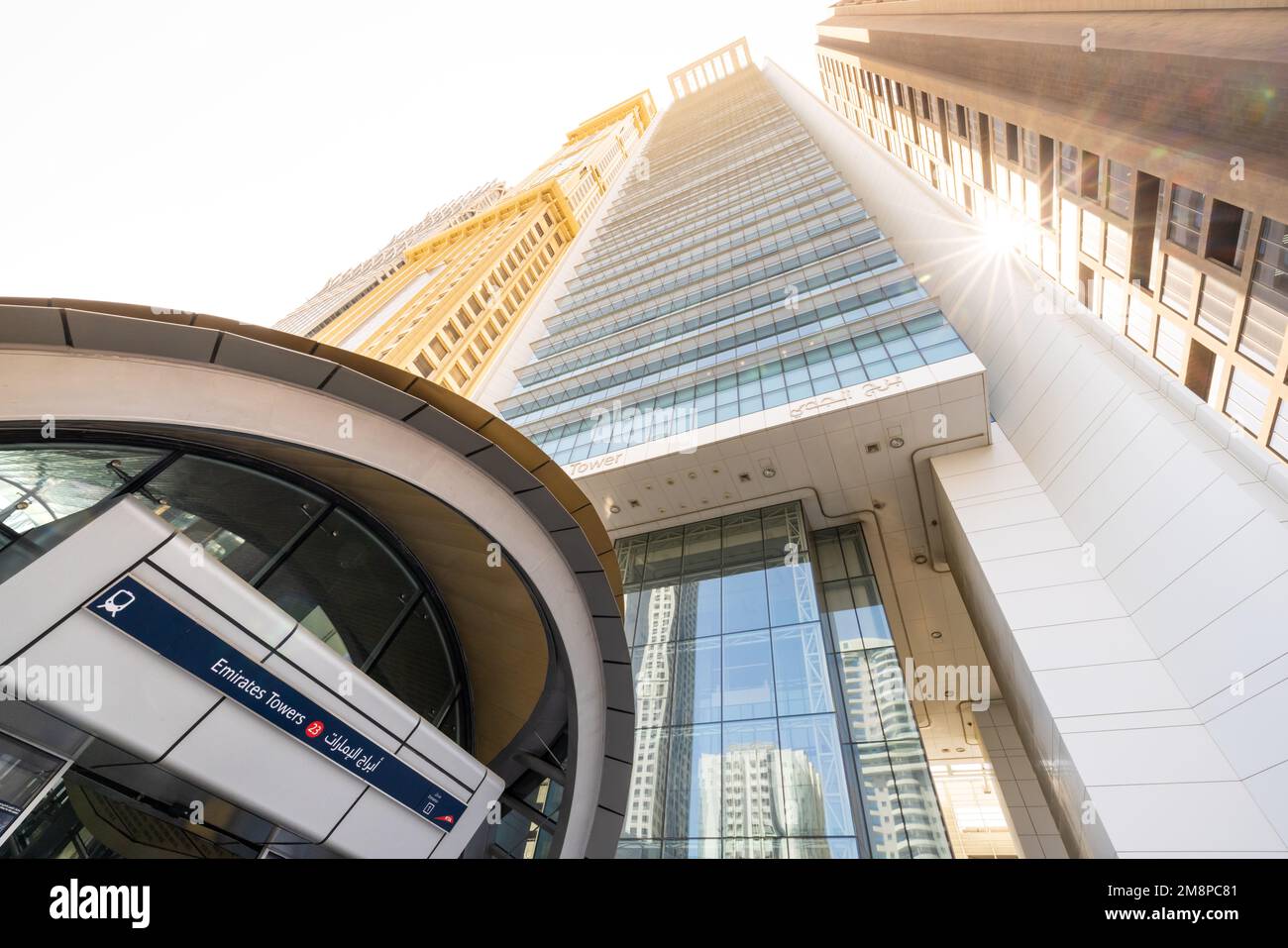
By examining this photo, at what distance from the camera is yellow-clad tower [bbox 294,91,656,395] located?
3569 cm

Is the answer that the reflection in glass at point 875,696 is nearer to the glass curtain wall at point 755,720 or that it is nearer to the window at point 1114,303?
the glass curtain wall at point 755,720

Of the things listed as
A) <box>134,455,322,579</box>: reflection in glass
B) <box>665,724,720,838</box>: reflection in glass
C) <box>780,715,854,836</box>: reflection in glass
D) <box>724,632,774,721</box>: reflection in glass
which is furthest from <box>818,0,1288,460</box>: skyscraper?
<box>134,455,322,579</box>: reflection in glass

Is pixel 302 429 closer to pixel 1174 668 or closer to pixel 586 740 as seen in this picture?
pixel 586 740

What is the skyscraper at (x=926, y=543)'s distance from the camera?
898 centimetres

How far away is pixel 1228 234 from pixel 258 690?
2952 centimetres

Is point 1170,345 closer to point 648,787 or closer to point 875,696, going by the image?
point 875,696

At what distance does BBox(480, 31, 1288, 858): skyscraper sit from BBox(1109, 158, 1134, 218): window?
288mm

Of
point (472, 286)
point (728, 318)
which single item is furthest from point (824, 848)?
point (472, 286)

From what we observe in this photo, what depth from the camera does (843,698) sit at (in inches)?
450

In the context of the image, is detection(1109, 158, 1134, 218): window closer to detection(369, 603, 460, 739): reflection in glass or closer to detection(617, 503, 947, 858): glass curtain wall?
detection(617, 503, 947, 858): glass curtain wall

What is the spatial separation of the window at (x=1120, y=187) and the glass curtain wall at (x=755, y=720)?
21.7 metres

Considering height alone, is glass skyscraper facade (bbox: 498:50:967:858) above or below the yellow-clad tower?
below

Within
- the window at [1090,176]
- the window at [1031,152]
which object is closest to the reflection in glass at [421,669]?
the window at [1090,176]
